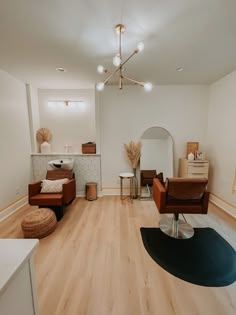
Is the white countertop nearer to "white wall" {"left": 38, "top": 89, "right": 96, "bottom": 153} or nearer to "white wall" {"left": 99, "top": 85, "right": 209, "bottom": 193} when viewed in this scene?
A: "white wall" {"left": 99, "top": 85, "right": 209, "bottom": 193}

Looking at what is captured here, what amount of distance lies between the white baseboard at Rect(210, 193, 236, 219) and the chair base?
978 millimetres

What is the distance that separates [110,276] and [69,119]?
335 cm

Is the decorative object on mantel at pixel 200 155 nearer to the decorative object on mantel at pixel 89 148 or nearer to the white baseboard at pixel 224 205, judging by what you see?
the white baseboard at pixel 224 205

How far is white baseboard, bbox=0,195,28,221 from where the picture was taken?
2721 mm

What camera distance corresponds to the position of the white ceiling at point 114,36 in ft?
4.62

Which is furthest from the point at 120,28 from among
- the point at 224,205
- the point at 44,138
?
the point at 224,205

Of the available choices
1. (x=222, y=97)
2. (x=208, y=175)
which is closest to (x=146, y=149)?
(x=208, y=175)

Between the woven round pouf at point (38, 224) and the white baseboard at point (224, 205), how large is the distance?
3073mm

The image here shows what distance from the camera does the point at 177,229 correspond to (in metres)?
2.30

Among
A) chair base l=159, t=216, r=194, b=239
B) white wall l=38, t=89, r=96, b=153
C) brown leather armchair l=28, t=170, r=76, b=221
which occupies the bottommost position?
chair base l=159, t=216, r=194, b=239

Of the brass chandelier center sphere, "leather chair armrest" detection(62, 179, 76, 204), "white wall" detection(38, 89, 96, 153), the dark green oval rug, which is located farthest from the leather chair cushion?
"white wall" detection(38, 89, 96, 153)

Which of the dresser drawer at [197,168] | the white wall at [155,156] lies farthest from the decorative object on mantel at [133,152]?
the dresser drawer at [197,168]

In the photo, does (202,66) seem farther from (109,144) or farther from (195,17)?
(109,144)

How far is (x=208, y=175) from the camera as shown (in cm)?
352
